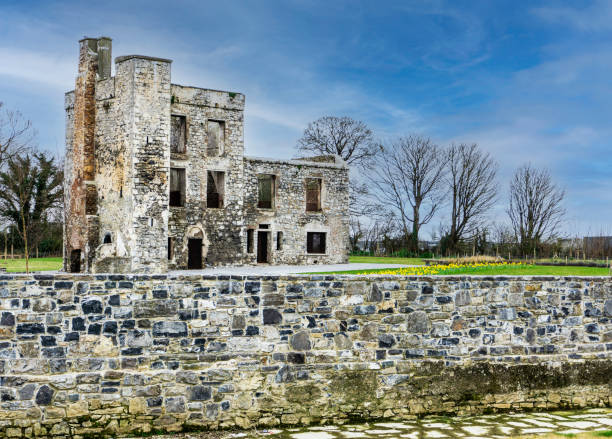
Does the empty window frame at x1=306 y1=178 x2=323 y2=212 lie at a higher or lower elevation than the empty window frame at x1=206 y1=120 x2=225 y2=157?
lower

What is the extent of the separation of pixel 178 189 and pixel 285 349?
25.1m

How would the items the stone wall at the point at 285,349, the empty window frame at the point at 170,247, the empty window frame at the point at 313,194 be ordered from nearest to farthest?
the stone wall at the point at 285,349 → the empty window frame at the point at 170,247 → the empty window frame at the point at 313,194

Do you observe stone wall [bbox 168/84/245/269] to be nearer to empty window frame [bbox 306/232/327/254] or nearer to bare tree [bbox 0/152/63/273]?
empty window frame [bbox 306/232/327/254]

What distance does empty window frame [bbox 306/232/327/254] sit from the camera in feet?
119

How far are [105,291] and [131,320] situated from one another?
456 millimetres

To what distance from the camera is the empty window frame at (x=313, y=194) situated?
36.6 metres

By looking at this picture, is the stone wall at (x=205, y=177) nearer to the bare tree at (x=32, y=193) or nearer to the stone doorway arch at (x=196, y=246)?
the stone doorway arch at (x=196, y=246)

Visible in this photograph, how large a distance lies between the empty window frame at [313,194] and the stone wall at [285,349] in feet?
89.5

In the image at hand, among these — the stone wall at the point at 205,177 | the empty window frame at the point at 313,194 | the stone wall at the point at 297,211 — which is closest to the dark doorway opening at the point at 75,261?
the stone wall at the point at 205,177

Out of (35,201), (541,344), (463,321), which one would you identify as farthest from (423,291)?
(35,201)

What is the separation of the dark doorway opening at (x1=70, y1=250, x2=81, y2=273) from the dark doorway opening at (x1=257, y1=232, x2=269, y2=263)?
8.98m

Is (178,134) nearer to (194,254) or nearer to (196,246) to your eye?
(196,246)

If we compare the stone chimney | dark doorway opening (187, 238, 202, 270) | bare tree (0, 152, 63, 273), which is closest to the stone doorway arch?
dark doorway opening (187, 238, 202, 270)

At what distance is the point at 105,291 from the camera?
775cm
